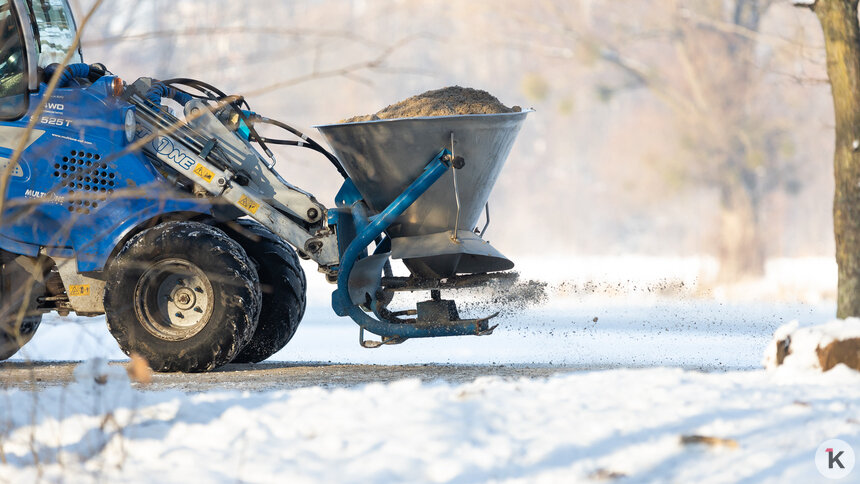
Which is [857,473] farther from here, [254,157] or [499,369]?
[254,157]

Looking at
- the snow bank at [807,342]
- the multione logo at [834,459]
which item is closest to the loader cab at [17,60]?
the snow bank at [807,342]

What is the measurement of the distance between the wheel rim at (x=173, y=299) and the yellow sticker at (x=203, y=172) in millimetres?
750

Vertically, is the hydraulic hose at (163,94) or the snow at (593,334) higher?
the hydraulic hose at (163,94)

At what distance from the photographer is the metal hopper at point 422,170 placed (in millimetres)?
8141

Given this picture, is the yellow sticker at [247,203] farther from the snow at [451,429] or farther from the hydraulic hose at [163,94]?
the snow at [451,429]

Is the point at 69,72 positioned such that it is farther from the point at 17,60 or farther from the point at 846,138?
the point at 846,138

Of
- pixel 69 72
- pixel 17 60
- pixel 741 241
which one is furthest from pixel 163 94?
pixel 741 241

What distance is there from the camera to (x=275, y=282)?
906cm

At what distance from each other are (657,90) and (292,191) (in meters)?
25.2

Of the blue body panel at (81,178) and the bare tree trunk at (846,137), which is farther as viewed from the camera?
the bare tree trunk at (846,137)

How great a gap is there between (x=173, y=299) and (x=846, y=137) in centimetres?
562

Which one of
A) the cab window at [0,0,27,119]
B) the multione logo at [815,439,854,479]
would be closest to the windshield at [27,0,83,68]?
the cab window at [0,0,27,119]

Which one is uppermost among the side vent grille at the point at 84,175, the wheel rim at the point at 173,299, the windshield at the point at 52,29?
the windshield at the point at 52,29

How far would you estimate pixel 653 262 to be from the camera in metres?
39.8
